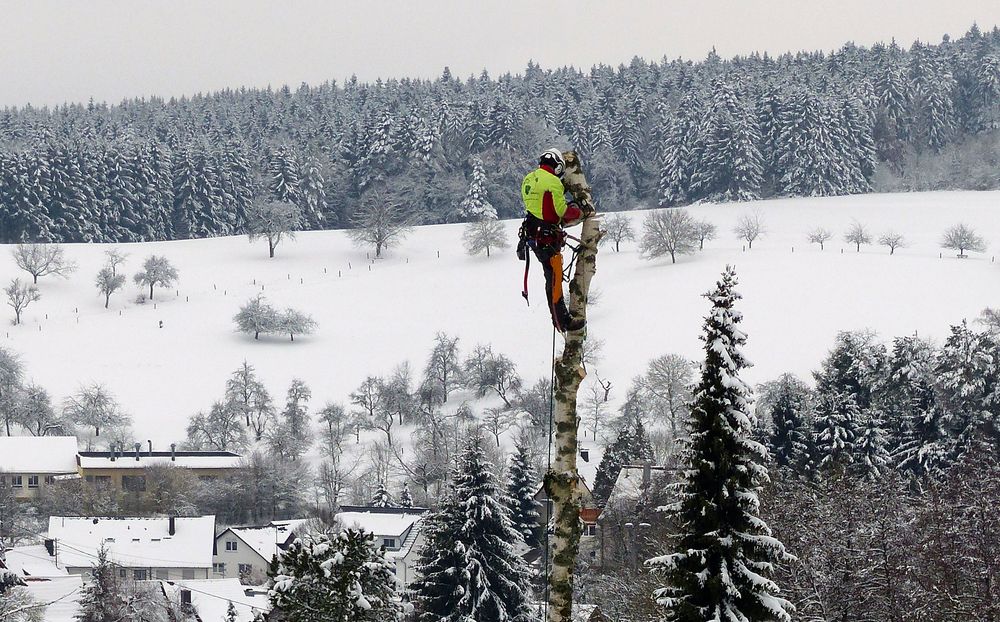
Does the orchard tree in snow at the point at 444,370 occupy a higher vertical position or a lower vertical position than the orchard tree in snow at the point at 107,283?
lower

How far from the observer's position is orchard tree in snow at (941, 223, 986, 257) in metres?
107

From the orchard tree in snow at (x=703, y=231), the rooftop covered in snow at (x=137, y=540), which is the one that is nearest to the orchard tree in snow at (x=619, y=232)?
the orchard tree in snow at (x=703, y=231)

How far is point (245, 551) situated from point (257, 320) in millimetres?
39501

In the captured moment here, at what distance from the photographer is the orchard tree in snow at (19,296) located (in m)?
104

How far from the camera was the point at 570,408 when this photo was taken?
30.2ft

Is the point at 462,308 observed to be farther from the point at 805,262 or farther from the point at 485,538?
the point at 485,538

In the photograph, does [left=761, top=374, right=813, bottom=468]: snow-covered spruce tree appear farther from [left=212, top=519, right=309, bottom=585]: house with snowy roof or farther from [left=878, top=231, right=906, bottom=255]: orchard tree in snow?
[left=878, top=231, right=906, bottom=255]: orchard tree in snow

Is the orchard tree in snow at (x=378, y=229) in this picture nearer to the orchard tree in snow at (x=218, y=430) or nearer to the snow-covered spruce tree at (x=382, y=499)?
the orchard tree in snow at (x=218, y=430)

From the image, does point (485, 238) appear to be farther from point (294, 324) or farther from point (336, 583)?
point (336, 583)

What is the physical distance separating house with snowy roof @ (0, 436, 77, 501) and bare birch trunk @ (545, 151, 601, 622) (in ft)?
228

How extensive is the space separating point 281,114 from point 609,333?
100881mm

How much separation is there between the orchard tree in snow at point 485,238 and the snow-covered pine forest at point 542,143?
61.3 feet

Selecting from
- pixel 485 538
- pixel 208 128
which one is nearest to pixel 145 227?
pixel 208 128

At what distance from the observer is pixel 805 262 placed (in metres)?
104
